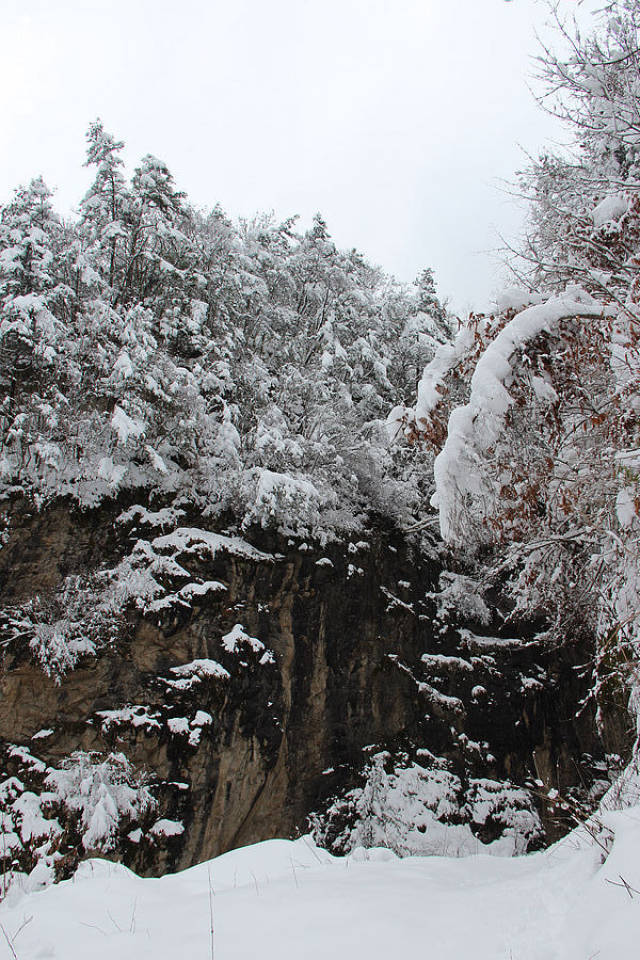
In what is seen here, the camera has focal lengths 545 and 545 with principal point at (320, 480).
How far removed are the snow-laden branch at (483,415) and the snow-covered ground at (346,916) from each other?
2.41 metres

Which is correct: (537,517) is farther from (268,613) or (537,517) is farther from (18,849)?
(18,849)

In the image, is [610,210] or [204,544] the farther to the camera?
[204,544]

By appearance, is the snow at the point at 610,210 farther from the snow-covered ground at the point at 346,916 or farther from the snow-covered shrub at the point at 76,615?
the snow-covered shrub at the point at 76,615

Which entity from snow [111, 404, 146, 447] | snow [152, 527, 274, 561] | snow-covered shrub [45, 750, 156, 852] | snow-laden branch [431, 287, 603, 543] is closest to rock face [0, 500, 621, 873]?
snow [152, 527, 274, 561]

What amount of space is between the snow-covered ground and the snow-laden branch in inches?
95.0

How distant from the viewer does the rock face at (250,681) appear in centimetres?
880

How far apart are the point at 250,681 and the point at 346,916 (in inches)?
289

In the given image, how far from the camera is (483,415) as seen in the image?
14.5 feet

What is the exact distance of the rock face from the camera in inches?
347

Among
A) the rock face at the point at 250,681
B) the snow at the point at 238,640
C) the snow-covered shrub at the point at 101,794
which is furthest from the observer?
the snow at the point at 238,640

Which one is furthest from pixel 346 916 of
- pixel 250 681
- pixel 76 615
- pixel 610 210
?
pixel 76 615

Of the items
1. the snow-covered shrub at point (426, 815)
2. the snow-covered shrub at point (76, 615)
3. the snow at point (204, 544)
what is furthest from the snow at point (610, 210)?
the snow-covered shrub at point (426, 815)

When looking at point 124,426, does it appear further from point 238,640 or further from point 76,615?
point 238,640

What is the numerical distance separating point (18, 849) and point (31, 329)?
8.32m
